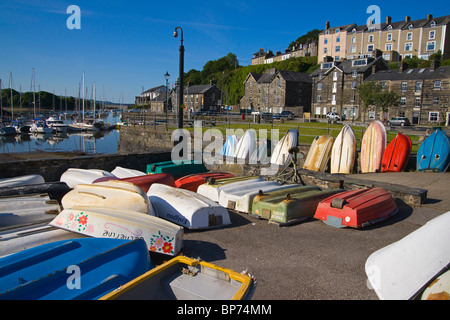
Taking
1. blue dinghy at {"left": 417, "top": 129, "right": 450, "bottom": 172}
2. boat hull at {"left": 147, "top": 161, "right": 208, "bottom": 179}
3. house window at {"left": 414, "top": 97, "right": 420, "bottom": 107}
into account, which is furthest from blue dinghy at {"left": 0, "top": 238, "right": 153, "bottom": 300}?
house window at {"left": 414, "top": 97, "right": 420, "bottom": 107}

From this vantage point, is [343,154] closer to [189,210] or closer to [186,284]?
[189,210]

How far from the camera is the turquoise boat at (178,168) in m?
10.4

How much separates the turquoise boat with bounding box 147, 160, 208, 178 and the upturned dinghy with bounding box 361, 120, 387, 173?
241 inches

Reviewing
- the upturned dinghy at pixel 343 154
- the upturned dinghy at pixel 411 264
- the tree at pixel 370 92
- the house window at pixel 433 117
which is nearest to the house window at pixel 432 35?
the house window at pixel 433 117

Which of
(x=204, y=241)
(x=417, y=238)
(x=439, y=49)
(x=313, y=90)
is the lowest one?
(x=204, y=241)

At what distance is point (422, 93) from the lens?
42.7 m

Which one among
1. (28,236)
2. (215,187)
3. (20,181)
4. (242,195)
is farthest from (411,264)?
(20,181)

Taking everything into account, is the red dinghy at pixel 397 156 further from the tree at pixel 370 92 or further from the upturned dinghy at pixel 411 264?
the tree at pixel 370 92

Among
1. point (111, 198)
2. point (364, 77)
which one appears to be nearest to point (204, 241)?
point (111, 198)

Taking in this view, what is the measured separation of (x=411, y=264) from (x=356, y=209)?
238cm

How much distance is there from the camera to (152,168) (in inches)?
415

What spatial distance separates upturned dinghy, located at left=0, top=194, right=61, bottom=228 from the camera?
593 cm

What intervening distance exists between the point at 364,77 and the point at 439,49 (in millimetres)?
24470
